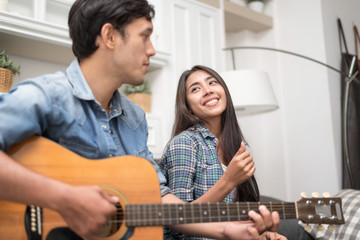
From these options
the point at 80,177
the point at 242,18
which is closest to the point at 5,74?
the point at 80,177

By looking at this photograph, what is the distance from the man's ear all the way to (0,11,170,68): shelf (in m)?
0.98

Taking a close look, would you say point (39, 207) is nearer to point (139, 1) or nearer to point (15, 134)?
point (15, 134)

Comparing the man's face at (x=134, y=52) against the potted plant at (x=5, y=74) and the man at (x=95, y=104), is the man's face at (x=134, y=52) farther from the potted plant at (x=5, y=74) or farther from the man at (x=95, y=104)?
the potted plant at (x=5, y=74)

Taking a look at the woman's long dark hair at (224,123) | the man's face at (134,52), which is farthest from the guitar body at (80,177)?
the woman's long dark hair at (224,123)

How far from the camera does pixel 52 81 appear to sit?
1259mm

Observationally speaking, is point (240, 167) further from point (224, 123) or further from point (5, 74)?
point (5, 74)

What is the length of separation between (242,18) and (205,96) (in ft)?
6.42

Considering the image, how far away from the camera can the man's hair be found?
1312mm

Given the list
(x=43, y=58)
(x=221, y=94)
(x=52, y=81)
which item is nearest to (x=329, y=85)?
(x=221, y=94)

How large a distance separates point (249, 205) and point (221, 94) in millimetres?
834

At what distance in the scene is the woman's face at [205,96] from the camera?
6.59 feet

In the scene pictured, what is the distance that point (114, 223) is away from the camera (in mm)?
1131

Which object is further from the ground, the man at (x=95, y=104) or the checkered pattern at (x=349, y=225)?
the man at (x=95, y=104)

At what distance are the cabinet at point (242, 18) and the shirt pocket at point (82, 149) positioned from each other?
2396 millimetres
